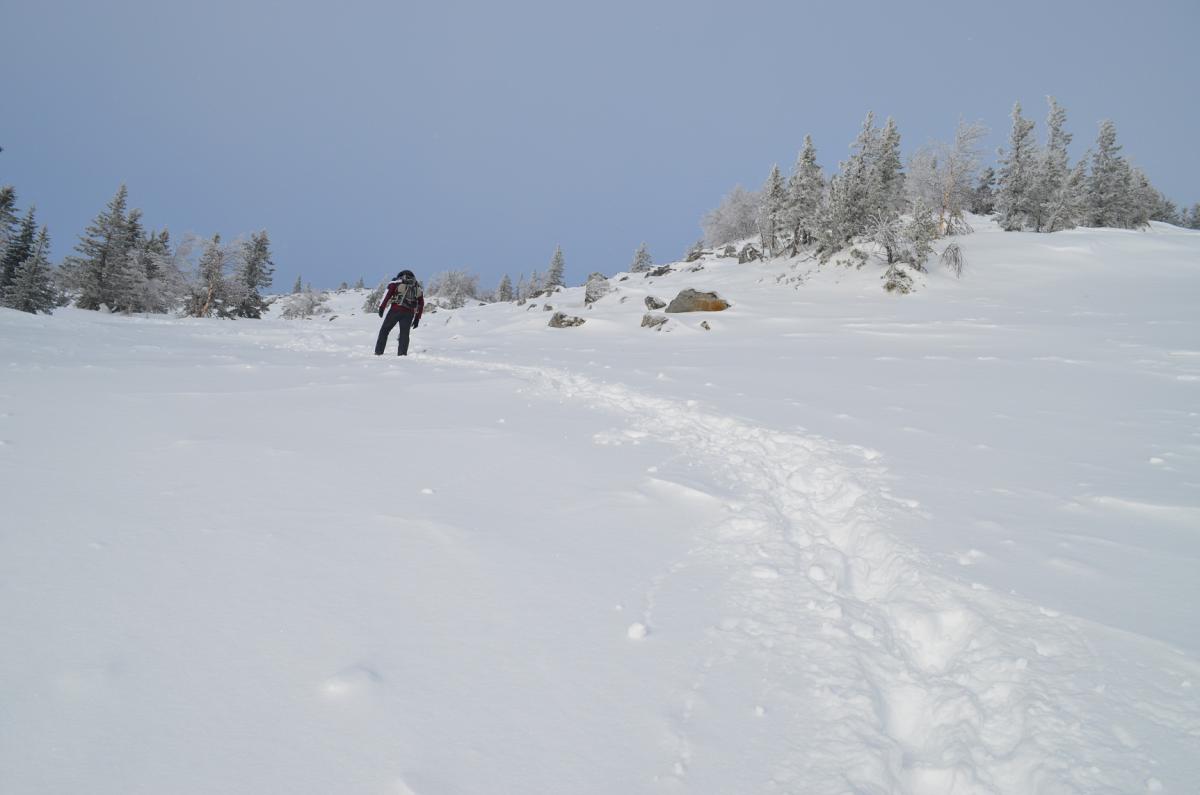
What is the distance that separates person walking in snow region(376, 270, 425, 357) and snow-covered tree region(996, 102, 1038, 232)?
40355 millimetres

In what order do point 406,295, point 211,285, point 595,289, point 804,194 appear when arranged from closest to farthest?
point 406,295 < point 595,289 < point 804,194 < point 211,285

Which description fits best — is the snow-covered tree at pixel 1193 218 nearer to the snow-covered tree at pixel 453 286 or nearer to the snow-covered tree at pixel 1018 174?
the snow-covered tree at pixel 1018 174

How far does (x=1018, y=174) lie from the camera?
3519 centimetres

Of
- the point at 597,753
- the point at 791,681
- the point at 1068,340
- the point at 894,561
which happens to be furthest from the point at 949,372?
the point at 597,753

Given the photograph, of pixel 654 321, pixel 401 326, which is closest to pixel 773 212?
pixel 654 321

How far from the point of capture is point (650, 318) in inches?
699

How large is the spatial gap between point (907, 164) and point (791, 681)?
45.3m

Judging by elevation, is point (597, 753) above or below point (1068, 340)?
below

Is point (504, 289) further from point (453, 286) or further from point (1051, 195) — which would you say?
point (1051, 195)

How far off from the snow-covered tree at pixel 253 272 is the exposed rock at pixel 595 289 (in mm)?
25561

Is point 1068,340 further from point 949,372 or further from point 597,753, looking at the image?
point 597,753

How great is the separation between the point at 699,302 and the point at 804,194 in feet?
60.8

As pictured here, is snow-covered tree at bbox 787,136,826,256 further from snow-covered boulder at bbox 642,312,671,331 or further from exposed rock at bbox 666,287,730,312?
snow-covered boulder at bbox 642,312,671,331

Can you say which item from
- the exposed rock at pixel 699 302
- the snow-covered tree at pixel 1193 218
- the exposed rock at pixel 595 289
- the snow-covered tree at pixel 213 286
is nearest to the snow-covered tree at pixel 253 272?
the snow-covered tree at pixel 213 286
